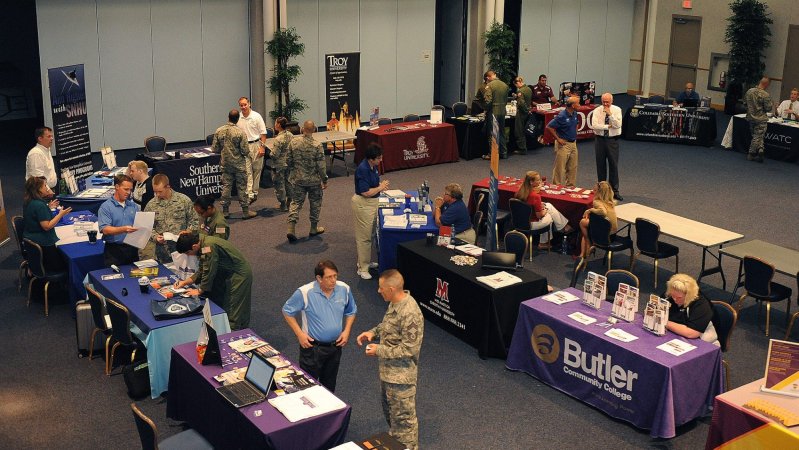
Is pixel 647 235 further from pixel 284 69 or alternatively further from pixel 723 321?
pixel 284 69

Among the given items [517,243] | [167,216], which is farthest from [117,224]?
[517,243]

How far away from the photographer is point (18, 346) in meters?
8.24

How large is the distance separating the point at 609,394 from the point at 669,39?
17.1m

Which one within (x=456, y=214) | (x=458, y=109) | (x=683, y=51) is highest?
(x=683, y=51)

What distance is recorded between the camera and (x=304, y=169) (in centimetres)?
1088

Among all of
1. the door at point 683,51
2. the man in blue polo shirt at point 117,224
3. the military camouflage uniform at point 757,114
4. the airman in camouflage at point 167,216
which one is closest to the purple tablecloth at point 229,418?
the airman in camouflage at point 167,216

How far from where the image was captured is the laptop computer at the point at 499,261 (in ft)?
26.9

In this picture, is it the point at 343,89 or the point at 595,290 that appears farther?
the point at 343,89

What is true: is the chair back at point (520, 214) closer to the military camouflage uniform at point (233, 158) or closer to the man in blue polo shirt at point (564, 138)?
the man in blue polo shirt at point (564, 138)

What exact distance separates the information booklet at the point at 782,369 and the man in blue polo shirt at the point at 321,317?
3.02 meters

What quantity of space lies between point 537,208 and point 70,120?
636cm

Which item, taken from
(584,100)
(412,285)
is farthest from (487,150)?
(412,285)

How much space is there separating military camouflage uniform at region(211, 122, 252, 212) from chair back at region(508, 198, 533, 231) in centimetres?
379

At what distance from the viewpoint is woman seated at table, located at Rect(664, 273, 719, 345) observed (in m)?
6.88
